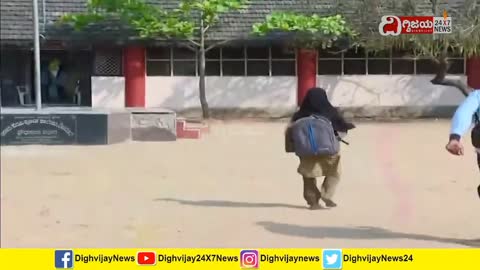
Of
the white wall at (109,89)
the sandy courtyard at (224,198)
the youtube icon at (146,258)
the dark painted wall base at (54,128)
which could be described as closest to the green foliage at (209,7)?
the white wall at (109,89)

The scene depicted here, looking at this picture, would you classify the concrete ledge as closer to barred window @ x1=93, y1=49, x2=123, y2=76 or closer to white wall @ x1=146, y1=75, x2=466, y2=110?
white wall @ x1=146, y1=75, x2=466, y2=110

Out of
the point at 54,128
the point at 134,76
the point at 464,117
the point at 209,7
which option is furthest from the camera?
the point at 134,76

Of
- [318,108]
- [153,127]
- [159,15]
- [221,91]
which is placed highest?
[159,15]

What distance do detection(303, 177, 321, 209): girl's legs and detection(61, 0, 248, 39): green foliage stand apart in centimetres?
1085

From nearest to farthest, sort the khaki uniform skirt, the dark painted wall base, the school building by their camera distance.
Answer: the khaki uniform skirt, the dark painted wall base, the school building

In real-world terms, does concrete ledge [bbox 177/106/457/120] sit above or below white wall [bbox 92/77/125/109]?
below

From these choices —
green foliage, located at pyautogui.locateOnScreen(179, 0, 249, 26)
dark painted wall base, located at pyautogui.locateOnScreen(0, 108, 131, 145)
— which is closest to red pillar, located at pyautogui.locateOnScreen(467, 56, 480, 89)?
green foliage, located at pyautogui.locateOnScreen(179, 0, 249, 26)

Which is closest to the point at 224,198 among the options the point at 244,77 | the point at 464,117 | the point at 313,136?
the point at 313,136

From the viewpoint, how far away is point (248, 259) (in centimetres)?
413

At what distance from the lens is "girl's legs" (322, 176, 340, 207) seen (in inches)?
278

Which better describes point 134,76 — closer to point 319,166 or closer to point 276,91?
point 276,91

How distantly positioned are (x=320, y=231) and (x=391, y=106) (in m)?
13.5

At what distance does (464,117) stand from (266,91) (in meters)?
14.4

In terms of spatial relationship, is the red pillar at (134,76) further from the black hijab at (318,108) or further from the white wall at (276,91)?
the black hijab at (318,108)
